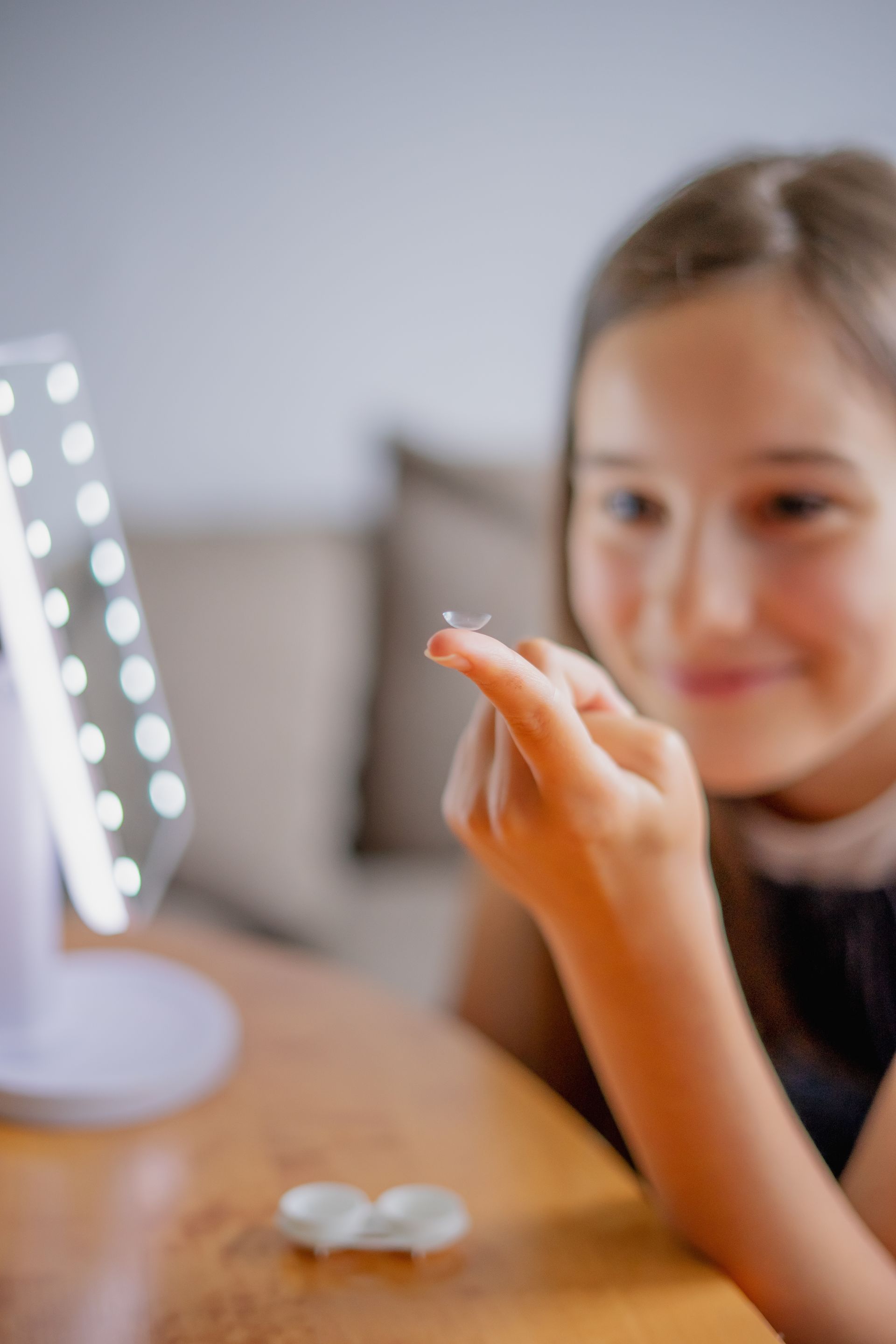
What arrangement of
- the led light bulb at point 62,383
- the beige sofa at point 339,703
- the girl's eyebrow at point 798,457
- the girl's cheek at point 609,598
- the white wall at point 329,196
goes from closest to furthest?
the led light bulb at point 62,383 → the girl's eyebrow at point 798,457 → the girl's cheek at point 609,598 → the white wall at point 329,196 → the beige sofa at point 339,703

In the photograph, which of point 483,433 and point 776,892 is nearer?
point 776,892

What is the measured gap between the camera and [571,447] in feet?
2.65

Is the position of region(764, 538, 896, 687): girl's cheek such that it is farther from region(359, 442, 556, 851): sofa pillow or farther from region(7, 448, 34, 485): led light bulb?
region(359, 442, 556, 851): sofa pillow

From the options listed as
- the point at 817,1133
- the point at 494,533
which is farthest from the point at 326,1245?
the point at 494,533

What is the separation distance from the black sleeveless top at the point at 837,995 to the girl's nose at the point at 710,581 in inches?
9.7

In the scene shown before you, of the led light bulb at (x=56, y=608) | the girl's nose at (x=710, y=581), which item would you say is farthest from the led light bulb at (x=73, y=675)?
the girl's nose at (x=710, y=581)

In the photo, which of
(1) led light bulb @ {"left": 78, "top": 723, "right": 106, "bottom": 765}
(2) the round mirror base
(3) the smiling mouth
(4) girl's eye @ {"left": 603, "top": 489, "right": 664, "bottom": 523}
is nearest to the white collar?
(3) the smiling mouth

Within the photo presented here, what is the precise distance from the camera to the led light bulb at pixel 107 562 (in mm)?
574

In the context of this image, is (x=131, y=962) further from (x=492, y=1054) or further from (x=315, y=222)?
(x=315, y=222)

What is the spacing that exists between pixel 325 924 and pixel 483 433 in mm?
800

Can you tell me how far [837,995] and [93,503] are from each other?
24.2 inches

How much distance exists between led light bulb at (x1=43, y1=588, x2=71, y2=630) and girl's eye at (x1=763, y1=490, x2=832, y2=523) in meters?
0.39

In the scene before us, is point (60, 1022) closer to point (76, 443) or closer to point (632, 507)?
point (76, 443)

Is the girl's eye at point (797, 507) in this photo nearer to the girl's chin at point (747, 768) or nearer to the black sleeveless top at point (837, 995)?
the girl's chin at point (747, 768)
